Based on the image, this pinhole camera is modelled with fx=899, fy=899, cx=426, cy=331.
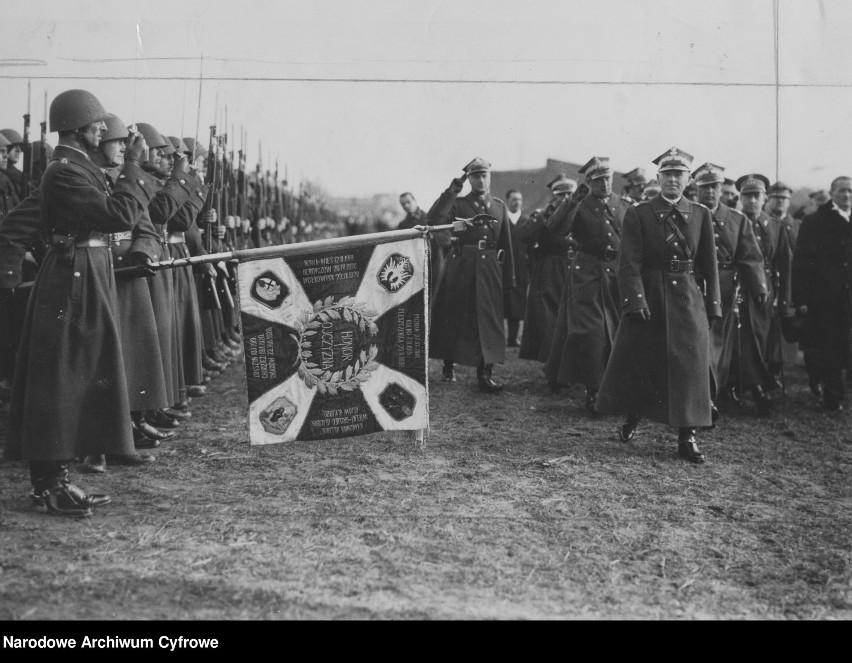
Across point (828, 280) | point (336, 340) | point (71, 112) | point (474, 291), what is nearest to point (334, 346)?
point (336, 340)

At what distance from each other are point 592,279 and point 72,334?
187 inches

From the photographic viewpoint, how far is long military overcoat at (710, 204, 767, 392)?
24.4 feet

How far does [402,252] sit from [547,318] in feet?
16.3

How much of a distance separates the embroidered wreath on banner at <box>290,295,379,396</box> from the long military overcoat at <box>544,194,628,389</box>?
3016 mm

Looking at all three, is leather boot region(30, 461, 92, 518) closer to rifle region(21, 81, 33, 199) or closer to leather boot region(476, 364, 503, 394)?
rifle region(21, 81, 33, 199)

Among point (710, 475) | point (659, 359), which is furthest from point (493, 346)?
point (710, 475)

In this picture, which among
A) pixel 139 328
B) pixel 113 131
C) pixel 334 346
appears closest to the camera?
pixel 113 131

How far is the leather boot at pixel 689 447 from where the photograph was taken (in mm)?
5836

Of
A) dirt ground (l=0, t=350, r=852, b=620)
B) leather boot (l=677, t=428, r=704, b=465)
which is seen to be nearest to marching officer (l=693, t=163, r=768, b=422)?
dirt ground (l=0, t=350, r=852, b=620)

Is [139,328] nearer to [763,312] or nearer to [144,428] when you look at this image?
A: [144,428]

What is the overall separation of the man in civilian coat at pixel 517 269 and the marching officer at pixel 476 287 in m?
1.69

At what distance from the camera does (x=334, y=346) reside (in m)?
5.22

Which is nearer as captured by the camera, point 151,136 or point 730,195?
point 151,136

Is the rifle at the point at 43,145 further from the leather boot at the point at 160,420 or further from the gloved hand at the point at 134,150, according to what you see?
the gloved hand at the point at 134,150
